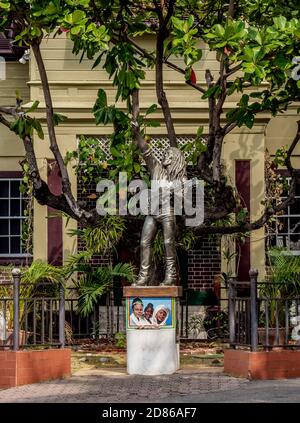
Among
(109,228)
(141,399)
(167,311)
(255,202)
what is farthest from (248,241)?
(141,399)

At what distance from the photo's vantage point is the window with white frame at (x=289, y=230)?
22.3m

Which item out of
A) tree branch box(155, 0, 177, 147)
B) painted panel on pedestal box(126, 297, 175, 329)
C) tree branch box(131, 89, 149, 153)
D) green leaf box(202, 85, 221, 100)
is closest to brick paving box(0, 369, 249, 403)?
painted panel on pedestal box(126, 297, 175, 329)

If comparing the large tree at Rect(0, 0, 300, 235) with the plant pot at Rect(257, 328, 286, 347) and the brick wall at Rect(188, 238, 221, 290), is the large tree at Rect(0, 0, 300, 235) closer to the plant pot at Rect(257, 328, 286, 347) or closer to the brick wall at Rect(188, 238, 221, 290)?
the plant pot at Rect(257, 328, 286, 347)

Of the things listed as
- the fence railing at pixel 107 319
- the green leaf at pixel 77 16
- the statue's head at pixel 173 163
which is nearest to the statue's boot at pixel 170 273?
the statue's head at pixel 173 163

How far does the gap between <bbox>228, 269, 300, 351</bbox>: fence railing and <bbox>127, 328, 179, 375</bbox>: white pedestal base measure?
89cm

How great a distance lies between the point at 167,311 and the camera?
15844mm

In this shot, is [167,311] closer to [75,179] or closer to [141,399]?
[141,399]

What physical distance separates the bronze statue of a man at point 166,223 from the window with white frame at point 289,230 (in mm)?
6139

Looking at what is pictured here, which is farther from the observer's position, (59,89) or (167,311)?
(59,89)

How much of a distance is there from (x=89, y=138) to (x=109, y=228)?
235 cm

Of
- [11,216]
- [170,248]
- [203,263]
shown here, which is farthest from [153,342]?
[11,216]

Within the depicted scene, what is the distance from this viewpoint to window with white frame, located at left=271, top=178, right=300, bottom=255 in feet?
73.3

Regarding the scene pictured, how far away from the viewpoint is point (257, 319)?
49.8ft
